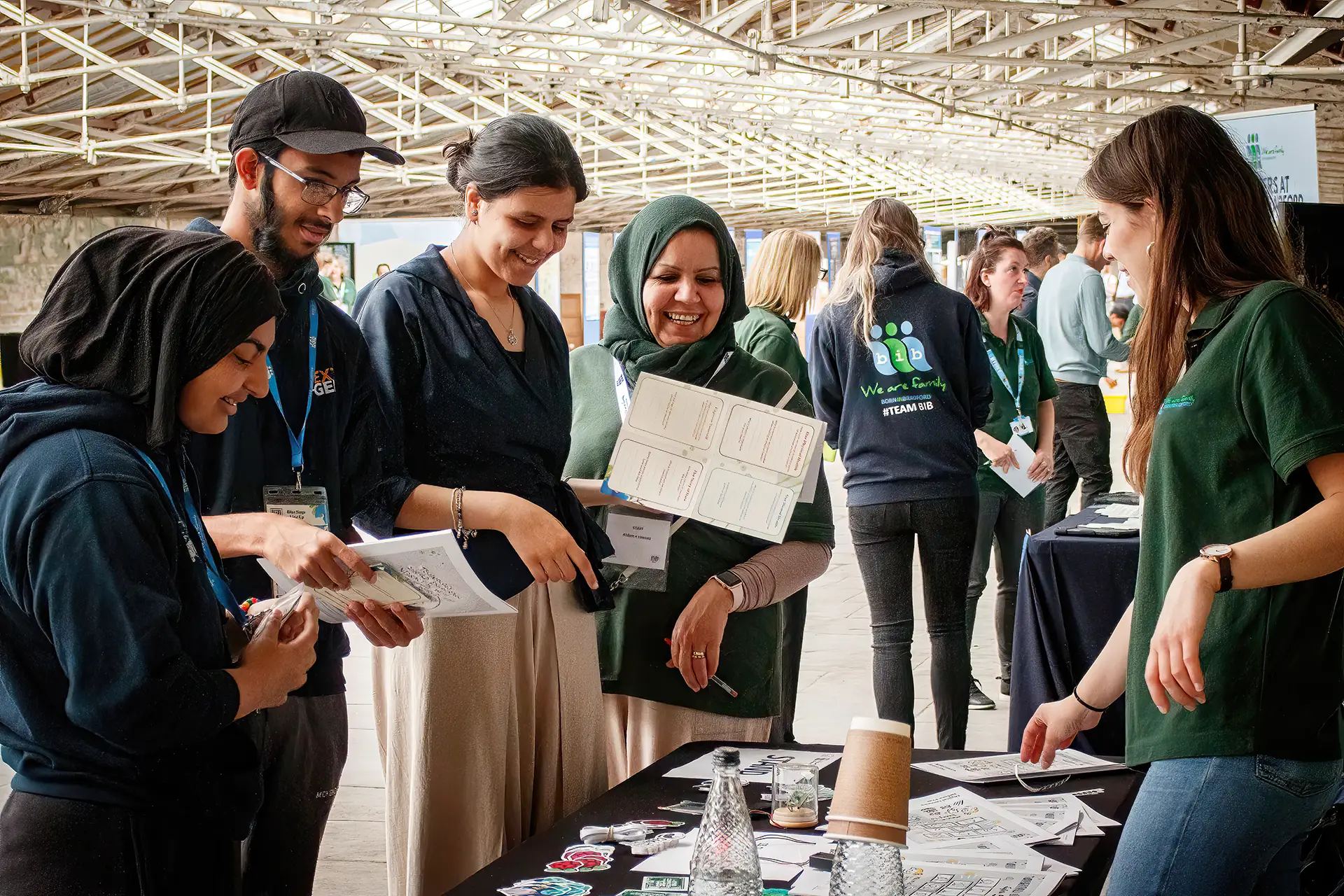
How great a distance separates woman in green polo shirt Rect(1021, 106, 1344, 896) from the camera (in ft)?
4.93

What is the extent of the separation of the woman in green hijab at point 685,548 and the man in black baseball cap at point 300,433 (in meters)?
0.50

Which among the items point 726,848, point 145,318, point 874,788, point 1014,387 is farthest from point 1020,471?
point 145,318

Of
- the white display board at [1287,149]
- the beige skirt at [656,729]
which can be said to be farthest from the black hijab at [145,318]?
the white display board at [1287,149]

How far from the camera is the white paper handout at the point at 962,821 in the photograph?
180 centimetres

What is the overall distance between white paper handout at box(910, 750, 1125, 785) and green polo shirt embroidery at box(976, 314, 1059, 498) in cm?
271

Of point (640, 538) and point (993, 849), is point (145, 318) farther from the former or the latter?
point (993, 849)

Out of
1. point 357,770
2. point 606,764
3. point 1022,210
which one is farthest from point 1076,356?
point 1022,210

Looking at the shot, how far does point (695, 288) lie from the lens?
7.91 ft

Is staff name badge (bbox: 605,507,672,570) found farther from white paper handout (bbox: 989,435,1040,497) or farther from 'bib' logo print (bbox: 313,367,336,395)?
white paper handout (bbox: 989,435,1040,497)

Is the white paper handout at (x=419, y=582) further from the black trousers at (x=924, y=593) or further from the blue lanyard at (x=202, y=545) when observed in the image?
the black trousers at (x=924, y=593)

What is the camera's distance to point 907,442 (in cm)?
405

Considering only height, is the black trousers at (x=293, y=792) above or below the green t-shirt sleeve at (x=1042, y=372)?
below

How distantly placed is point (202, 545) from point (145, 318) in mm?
281

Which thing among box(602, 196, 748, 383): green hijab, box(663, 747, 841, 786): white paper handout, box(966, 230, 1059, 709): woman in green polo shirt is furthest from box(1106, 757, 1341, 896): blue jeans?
box(966, 230, 1059, 709): woman in green polo shirt
